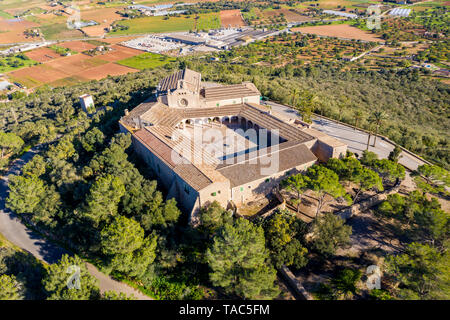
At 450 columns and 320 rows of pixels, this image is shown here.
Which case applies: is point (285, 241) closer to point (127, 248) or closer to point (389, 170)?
point (127, 248)

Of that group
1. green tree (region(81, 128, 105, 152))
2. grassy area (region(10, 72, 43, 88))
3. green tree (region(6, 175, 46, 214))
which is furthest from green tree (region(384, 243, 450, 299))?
grassy area (region(10, 72, 43, 88))

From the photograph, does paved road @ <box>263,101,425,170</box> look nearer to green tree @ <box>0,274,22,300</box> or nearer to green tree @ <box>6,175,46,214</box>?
green tree @ <box>6,175,46,214</box>

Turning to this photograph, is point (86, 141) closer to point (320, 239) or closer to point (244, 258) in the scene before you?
point (244, 258)

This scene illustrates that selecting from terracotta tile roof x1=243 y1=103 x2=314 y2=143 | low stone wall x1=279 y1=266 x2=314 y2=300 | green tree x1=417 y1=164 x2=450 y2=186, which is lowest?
low stone wall x1=279 y1=266 x2=314 y2=300

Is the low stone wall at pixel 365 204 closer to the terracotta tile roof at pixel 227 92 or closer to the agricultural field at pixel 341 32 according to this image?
the terracotta tile roof at pixel 227 92

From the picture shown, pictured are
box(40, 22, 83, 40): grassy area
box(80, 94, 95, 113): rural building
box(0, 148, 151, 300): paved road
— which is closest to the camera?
box(0, 148, 151, 300): paved road

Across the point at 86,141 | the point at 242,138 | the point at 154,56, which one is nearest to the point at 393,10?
the point at 154,56
